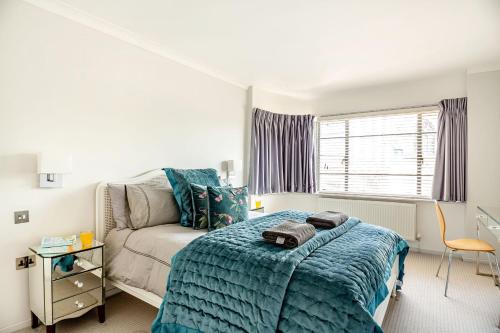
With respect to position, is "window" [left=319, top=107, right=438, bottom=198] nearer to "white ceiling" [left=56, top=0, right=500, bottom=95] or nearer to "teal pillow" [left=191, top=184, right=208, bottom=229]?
"white ceiling" [left=56, top=0, right=500, bottom=95]

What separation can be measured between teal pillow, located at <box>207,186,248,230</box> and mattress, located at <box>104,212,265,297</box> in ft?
0.53

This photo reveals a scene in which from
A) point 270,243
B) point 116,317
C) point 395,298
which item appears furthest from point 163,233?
point 395,298

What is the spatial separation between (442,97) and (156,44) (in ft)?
12.5

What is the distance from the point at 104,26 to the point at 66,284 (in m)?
2.18

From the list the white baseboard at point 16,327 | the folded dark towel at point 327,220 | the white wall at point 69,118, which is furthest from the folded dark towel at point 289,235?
the white baseboard at point 16,327

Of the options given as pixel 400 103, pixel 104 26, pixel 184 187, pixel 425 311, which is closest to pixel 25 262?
pixel 184 187

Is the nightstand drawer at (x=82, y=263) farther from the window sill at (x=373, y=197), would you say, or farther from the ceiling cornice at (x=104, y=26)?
the window sill at (x=373, y=197)

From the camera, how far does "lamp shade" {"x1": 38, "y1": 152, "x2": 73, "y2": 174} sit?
6.85 ft

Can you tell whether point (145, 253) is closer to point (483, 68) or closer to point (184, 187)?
point (184, 187)

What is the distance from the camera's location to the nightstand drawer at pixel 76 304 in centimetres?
201

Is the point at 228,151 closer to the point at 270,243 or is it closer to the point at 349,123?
the point at 349,123

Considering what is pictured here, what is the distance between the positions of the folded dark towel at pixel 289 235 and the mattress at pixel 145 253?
63 centimetres

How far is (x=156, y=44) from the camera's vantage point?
3035 millimetres

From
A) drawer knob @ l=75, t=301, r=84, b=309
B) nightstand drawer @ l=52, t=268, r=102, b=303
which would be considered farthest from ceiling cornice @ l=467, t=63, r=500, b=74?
drawer knob @ l=75, t=301, r=84, b=309
